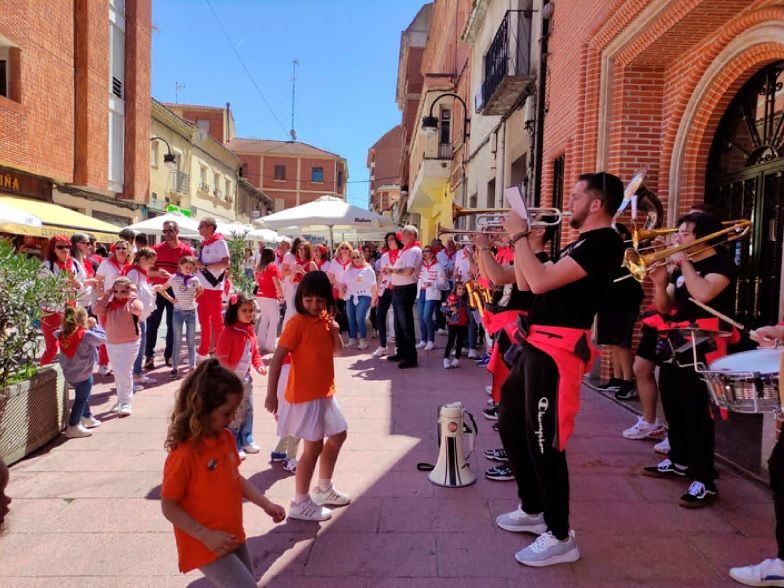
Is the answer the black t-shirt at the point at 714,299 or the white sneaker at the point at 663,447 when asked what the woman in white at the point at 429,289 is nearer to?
the white sneaker at the point at 663,447

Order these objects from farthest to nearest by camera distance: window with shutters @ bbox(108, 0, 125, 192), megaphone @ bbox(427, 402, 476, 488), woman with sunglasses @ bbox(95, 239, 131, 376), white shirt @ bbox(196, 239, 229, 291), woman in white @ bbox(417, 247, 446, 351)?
window with shutters @ bbox(108, 0, 125, 192) < woman in white @ bbox(417, 247, 446, 351) < white shirt @ bbox(196, 239, 229, 291) < woman with sunglasses @ bbox(95, 239, 131, 376) < megaphone @ bbox(427, 402, 476, 488)

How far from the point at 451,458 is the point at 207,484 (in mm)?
2172

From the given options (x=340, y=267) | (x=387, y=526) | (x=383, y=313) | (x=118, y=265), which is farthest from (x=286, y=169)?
(x=387, y=526)

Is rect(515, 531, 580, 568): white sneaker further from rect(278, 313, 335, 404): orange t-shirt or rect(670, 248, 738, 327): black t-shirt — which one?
rect(670, 248, 738, 327): black t-shirt

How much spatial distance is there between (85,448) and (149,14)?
23.4m

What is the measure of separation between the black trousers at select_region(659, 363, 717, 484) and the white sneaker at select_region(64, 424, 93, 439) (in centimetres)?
447

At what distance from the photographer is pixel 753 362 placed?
9.61ft

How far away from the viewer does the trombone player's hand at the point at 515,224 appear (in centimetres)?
296

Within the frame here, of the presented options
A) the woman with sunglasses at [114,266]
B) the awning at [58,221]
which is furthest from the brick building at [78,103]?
the woman with sunglasses at [114,266]

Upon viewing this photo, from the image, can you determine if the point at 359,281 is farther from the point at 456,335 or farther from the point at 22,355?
the point at 22,355

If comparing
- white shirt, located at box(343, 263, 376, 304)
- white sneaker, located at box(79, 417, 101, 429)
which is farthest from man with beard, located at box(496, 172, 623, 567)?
white shirt, located at box(343, 263, 376, 304)

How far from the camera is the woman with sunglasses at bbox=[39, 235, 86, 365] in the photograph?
4.95 meters

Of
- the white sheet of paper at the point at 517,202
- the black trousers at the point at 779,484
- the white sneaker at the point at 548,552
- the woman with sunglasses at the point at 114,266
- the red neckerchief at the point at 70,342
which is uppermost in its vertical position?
the white sheet of paper at the point at 517,202

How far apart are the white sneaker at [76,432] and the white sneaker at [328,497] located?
240 cm
